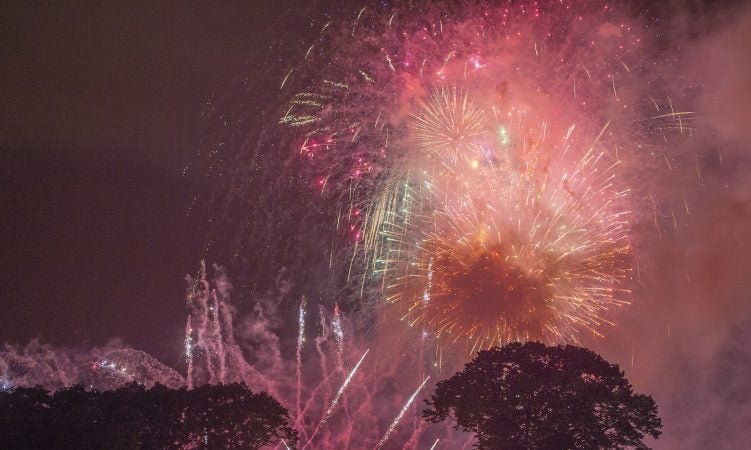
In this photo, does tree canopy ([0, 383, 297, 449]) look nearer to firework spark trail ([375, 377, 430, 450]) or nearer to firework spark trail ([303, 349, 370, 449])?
firework spark trail ([303, 349, 370, 449])

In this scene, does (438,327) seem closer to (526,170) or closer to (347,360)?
(526,170)

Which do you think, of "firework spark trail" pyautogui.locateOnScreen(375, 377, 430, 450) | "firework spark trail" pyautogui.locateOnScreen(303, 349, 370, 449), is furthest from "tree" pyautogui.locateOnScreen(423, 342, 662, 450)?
"firework spark trail" pyautogui.locateOnScreen(375, 377, 430, 450)

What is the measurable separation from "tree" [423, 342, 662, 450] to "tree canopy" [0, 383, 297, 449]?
Answer: 5.34 metres

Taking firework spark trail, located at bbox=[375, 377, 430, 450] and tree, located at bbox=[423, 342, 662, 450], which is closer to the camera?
tree, located at bbox=[423, 342, 662, 450]

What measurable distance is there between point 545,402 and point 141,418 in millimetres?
11176

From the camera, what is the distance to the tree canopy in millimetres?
14828

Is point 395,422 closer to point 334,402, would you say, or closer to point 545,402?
point 334,402

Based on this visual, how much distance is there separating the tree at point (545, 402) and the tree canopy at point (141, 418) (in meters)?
5.34

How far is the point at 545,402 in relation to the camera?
17141 millimetres

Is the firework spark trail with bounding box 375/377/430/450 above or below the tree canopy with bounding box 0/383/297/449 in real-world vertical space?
above

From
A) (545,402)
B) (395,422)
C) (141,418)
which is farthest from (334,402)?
(545,402)

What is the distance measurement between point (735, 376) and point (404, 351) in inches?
709

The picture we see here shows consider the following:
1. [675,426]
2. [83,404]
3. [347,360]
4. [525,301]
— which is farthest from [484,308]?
[675,426]

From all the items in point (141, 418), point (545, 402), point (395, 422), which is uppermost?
point (395, 422)
